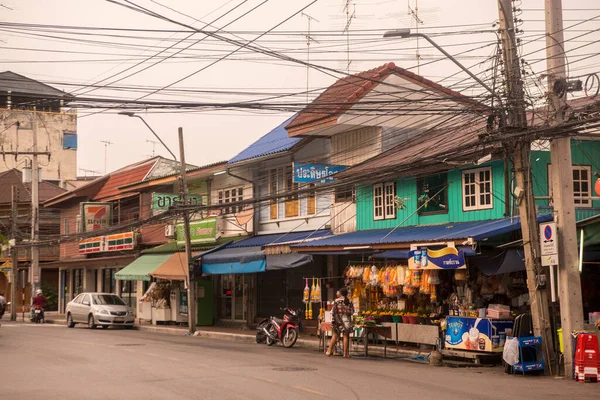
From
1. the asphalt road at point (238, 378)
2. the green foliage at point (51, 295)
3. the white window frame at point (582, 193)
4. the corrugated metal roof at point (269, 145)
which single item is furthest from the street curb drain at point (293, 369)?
the green foliage at point (51, 295)

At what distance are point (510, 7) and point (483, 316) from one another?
698cm

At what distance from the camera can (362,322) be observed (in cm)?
2102

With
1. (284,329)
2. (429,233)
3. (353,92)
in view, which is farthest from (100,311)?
(429,233)

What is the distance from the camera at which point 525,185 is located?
16.6m

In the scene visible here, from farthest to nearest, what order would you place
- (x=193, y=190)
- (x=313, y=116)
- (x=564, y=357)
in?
1. (x=193, y=190)
2. (x=313, y=116)
3. (x=564, y=357)

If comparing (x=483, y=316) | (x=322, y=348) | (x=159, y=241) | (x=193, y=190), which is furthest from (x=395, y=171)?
(x=159, y=241)

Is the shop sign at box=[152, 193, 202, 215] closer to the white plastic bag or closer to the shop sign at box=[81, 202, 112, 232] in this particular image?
the shop sign at box=[81, 202, 112, 232]

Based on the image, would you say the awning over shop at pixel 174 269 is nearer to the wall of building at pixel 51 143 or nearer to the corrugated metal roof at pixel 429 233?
the corrugated metal roof at pixel 429 233

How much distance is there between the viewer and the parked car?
1344 inches

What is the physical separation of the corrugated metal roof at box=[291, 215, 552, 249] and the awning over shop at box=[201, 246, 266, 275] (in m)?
2.61

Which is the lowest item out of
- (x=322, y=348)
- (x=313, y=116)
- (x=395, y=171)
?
(x=322, y=348)

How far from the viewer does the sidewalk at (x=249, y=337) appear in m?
20.8

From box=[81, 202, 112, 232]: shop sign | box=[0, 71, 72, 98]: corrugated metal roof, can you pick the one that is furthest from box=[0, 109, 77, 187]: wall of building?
box=[81, 202, 112, 232]: shop sign

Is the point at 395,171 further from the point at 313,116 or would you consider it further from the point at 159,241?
the point at 159,241
